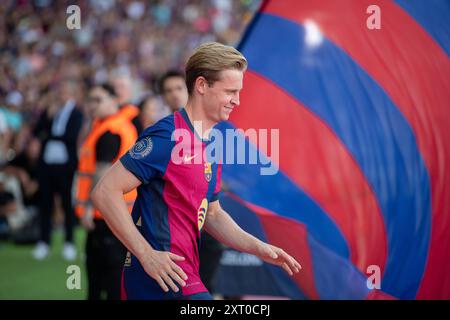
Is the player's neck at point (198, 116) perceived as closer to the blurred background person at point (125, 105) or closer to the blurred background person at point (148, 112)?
the blurred background person at point (148, 112)

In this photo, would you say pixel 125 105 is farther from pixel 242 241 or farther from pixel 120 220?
pixel 120 220

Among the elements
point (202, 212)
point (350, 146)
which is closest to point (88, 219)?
point (350, 146)

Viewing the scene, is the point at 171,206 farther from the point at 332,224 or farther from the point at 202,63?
the point at 332,224

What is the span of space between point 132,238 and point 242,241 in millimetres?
694

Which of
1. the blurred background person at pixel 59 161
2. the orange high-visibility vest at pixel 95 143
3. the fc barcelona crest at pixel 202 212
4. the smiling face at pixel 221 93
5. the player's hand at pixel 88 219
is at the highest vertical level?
the smiling face at pixel 221 93

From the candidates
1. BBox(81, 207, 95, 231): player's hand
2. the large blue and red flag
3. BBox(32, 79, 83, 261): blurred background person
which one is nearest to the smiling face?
the large blue and red flag

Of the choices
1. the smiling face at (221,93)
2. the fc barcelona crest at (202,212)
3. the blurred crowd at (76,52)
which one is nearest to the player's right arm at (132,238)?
the fc barcelona crest at (202,212)

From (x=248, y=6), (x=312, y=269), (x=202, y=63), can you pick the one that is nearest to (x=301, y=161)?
(x=312, y=269)

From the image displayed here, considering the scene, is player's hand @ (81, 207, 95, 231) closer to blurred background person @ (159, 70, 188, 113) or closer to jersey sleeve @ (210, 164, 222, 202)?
blurred background person @ (159, 70, 188, 113)

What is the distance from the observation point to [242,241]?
4.16 meters

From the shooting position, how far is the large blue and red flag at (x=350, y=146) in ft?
19.6

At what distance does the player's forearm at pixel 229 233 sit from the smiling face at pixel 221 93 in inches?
21.7

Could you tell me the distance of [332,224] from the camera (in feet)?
21.8

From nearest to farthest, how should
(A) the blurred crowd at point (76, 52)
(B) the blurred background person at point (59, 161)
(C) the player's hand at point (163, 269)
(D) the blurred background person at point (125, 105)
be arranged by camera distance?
(C) the player's hand at point (163, 269), (D) the blurred background person at point (125, 105), (B) the blurred background person at point (59, 161), (A) the blurred crowd at point (76, 52)
